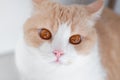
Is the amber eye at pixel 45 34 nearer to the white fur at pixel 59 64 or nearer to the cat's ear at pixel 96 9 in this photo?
the white fur at pixel 59 64

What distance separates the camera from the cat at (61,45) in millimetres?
838

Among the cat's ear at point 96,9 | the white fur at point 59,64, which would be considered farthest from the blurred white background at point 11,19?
the cat's ear at point 96,9

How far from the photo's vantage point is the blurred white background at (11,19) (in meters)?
1.21

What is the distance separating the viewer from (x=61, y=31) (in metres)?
0.83

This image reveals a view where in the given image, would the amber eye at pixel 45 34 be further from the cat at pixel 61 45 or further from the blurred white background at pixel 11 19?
the blurred white background at pixel 11 19

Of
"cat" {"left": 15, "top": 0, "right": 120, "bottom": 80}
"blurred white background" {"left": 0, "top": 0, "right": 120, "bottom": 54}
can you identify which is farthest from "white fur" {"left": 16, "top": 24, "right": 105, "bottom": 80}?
"blurred white background" {"left": 0, "top": 0, "right": 120, "bottom": 54}

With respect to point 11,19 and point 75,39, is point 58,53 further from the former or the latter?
point 11,19

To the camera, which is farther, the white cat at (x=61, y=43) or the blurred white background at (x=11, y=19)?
the blurred white background at (x=11, y=19)

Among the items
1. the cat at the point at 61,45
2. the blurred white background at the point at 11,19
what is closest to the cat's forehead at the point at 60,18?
the cat at the point at 61,45

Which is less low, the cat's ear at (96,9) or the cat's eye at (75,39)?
the cat's ear at (96,9)

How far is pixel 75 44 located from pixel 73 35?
31 mm

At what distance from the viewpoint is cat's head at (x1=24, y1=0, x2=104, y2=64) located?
2.73 ft

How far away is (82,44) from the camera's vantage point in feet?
2.87

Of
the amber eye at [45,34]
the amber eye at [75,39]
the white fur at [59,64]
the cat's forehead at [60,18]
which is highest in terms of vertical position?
the cat's forehead at [60,18]
